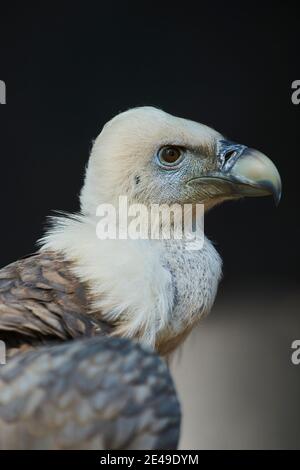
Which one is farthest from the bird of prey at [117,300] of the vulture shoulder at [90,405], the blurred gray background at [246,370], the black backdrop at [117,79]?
the blurred gray background at [246,370]

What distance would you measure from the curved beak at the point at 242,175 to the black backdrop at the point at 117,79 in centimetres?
187

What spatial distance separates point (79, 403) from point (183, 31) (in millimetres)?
3029

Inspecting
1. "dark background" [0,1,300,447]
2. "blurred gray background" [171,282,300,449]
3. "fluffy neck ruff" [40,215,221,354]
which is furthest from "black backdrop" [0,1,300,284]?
"fluffy neck ruff" [40,215,221,354]

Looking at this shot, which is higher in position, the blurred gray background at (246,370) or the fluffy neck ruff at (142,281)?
the fluffy neck ruff at (142,281)

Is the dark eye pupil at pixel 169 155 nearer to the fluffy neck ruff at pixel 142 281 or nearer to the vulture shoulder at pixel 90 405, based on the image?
the fluffy neck ruff at pixel 142 281

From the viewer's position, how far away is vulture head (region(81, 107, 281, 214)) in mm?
2701

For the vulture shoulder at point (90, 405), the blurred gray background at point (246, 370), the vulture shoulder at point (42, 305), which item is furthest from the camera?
the blurred gray background at point (246, 370)

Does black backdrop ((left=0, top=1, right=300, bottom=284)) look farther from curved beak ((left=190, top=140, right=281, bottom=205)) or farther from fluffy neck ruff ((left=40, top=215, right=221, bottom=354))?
fluffy neck ruff ((left=40, top=215, right=221, bottom=354))

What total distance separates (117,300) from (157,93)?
2.49 metres

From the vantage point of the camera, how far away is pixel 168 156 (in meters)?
2.78

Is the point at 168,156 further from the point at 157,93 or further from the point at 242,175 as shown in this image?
the point at 157,93

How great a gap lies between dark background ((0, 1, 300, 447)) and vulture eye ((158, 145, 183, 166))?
191cm

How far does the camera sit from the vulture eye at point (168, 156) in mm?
2768

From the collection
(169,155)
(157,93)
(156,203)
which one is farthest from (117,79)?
(156,203)
